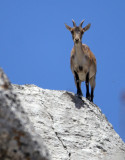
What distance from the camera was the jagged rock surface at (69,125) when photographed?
6.79 m

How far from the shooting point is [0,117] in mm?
1816

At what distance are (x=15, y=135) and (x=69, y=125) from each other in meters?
5.79

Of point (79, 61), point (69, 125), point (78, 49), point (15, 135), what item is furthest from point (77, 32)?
point (15, 135)

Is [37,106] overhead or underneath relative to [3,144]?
overhead

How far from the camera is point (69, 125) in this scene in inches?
297

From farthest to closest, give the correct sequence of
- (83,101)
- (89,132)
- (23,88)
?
1. (83,101)
2. (23,88)
3. (89,132)

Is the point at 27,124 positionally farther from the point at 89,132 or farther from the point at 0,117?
the point at 89,132

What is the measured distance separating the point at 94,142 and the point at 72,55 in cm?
416

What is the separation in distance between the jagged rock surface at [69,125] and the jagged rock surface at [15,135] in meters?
4.48

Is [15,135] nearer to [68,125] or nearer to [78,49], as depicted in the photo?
[68,125]

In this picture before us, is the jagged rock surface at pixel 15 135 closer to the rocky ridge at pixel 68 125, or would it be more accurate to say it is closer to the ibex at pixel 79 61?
the rocky ridge at pixel 68 125

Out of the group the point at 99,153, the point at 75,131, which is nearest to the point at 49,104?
the point at 75,131

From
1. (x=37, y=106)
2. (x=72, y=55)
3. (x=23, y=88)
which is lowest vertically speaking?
(x=37, y=106)

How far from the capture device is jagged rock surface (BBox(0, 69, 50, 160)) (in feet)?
5.92
